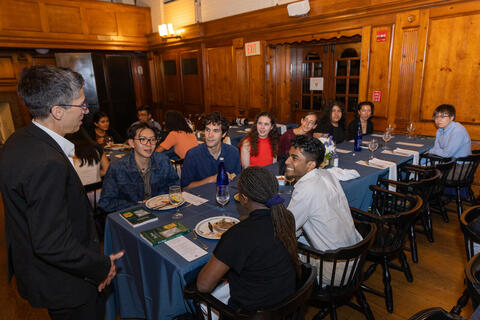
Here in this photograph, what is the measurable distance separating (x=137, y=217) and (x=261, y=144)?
1898 millimetres

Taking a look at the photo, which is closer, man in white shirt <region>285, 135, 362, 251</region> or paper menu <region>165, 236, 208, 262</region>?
paper menu <region>165, 236, 208, 262</region>

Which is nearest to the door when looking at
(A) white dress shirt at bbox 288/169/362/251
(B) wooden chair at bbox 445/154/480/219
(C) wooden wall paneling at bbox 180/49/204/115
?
(B) wooden chair at bbox 445/154/480/219

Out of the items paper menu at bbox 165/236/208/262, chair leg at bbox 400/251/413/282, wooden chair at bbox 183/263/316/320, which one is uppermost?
paper menu at bbox 165/236/208/262

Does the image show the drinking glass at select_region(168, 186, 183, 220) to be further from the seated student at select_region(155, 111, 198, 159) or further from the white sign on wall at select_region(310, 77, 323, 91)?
the white sign on wall at select_region(310, 77, 323, 91)

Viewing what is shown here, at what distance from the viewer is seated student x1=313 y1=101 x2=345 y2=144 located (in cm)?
462

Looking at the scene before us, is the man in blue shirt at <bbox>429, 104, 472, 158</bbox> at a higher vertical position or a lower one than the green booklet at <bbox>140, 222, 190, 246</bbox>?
higher

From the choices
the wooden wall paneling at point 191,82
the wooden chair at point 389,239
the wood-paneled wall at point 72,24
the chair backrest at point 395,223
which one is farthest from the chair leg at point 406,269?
the wood-paneled wall at point 72,24

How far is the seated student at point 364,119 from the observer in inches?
189

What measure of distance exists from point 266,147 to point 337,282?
195cm

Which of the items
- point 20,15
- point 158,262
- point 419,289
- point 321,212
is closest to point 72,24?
point 20,15

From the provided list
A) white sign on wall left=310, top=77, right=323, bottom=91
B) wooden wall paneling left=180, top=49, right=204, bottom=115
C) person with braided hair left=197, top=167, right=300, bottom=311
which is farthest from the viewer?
wooden wall paneling left=180, top=49, right=204, bottom=115

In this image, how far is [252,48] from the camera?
6699 mm

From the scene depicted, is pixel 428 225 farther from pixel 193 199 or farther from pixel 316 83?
pixel 316 83

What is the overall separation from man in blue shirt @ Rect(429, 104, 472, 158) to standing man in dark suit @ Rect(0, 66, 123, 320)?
397cm
